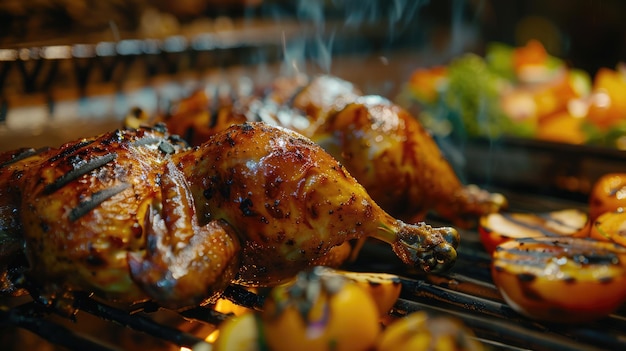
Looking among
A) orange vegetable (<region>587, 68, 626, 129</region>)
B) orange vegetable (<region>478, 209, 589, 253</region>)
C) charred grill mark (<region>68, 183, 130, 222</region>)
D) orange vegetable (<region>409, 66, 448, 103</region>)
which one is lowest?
orange vegetable (<region>409, 66, 448, 103</region>)

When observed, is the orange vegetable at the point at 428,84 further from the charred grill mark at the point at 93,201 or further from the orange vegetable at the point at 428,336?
the orange vegetable at the point at 428,336

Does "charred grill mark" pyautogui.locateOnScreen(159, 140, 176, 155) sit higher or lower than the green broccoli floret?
higher

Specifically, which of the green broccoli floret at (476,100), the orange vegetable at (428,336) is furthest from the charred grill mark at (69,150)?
the green broccoli floret at (476,100)

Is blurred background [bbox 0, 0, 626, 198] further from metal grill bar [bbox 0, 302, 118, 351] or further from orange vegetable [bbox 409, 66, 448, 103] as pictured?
metal grill bar [bbox 0, 302, 118, 351]

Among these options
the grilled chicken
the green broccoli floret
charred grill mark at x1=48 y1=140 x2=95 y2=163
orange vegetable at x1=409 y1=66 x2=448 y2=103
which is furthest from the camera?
orange vegetable at x1=409 y1=66 x2=448 y2=103

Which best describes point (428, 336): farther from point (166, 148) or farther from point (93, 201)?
point (166, 148)

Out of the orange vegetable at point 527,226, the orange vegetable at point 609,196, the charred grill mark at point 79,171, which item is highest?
the charred grill mark at point 79,171

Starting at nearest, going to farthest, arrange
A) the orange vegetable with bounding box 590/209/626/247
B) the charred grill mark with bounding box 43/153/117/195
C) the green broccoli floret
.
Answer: the charred grill mark with bounding box 43/153/117/195
the orange vegetable with bounding box 590/209/626/247
the green broccoli floret

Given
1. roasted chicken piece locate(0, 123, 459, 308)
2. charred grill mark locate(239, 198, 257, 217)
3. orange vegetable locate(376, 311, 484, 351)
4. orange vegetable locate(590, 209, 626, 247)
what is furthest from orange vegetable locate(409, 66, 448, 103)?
orange vegetable locate(376, 311, 484, 351)
